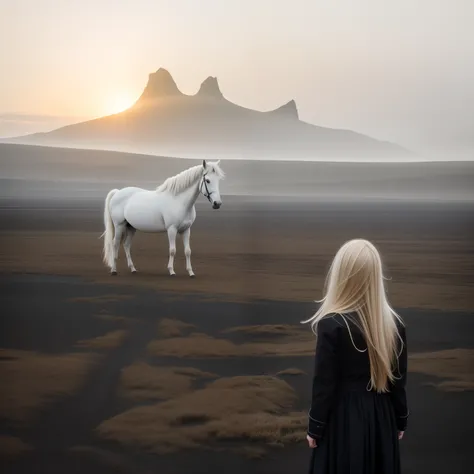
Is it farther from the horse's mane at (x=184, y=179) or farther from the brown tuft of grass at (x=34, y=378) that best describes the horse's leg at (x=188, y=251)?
the brown tuft of grass at (x=34, y=378)

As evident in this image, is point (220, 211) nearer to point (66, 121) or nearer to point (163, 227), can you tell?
point (163, 227)

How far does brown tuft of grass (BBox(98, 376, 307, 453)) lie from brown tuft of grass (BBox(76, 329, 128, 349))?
32cm

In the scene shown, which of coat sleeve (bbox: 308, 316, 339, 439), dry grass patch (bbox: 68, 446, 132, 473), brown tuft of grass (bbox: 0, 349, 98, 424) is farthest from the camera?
brown tuft of grass (bbox: 0, 349, 98, 424)

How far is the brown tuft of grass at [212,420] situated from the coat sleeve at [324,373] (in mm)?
1275

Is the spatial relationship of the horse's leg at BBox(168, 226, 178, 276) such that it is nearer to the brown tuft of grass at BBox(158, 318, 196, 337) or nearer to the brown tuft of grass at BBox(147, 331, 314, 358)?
the brown tuft of grass at BBox(158, 318, 196, 337)

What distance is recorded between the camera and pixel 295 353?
3.43 meters

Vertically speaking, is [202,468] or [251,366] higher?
[251,366]

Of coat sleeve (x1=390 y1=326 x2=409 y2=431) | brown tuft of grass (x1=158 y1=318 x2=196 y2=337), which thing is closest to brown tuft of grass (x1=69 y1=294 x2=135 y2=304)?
brown tuft of grass (x1=158 y1=318 x2=196 y2=337)

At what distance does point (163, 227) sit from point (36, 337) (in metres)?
0.79

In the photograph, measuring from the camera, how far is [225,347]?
3.44 metres

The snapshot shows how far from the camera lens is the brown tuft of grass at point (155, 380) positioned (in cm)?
332

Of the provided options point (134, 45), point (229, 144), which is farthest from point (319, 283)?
point (134, 45)

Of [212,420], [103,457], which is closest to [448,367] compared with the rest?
[212,420]

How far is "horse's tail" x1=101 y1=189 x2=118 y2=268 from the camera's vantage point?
3.47 m
